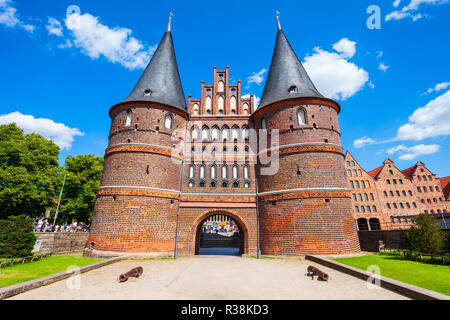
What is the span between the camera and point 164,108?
54.7 feet

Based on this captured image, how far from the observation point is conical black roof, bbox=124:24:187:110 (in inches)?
670

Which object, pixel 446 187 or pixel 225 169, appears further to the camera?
pixel 446 187

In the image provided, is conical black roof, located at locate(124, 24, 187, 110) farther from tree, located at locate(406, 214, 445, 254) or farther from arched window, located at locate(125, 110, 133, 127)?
tree, located at locate(406, 214, 445, 254)

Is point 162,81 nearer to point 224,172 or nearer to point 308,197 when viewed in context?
point 224,172

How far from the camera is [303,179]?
47.3ft

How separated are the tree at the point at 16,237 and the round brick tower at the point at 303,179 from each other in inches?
528

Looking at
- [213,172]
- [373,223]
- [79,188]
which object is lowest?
[373,223]

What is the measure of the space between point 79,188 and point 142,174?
17074 millimetres

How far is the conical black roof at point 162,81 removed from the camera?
55.8 feet

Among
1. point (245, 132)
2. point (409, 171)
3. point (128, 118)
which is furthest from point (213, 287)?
point (409, 171)

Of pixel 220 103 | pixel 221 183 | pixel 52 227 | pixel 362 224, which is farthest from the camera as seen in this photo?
pixel 362 224

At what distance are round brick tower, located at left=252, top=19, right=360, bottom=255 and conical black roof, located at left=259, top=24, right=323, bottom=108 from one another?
0.08m

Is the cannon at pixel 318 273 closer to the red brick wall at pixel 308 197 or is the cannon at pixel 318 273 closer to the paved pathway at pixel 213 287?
the paved pathway at pixel 213 287

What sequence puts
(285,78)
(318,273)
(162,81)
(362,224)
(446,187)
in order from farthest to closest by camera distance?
(446,187), (362,224), (162,81), (285,78), (318,273)
